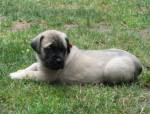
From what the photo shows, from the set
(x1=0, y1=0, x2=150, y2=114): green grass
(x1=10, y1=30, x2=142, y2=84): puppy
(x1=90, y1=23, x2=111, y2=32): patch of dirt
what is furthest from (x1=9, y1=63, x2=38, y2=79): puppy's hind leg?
(x1=90, y1=23, x2=111, y2=32): patch of dirt

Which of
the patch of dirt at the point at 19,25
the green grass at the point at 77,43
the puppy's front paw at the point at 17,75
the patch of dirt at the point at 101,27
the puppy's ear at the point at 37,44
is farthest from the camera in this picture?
the patch of dirt at the point at 101,27

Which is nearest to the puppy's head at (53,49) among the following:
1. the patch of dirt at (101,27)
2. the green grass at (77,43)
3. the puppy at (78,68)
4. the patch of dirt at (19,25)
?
the puppy at (78,68)

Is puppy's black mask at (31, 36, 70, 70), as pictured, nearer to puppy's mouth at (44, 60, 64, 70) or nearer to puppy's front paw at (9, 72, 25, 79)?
puppy's mouth at (44, 60, 64, 70)

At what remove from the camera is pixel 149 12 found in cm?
1468

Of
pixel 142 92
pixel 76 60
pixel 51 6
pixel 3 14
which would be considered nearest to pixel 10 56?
pixel 76 60

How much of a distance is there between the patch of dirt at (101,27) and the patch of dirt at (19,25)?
150 cm

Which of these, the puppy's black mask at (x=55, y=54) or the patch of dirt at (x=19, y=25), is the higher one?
the puppy's black mask at (x=55, y=54)

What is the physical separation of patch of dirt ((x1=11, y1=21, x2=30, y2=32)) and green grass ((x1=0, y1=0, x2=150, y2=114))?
108 millimetres

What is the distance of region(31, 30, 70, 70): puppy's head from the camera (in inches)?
323

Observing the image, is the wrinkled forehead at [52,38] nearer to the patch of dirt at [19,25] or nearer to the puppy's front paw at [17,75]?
the puppy's front paw at [17,75]

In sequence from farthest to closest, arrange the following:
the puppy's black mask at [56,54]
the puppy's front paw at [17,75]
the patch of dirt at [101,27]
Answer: the patch of dirt at [101,27], the puppy's front paw at [17,75], the puppy's black mask at [56,54]

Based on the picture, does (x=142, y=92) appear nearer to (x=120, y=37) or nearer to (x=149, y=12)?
(x=120, y=37)

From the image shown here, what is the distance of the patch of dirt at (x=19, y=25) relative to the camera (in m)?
12.5

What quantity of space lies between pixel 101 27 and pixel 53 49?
503 centimetres
